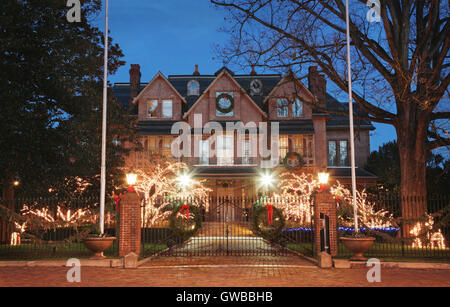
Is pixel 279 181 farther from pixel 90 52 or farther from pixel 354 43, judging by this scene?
pixel 90 52

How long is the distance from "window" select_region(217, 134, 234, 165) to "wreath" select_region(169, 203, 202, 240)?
13484mm

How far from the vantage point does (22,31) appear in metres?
16.8

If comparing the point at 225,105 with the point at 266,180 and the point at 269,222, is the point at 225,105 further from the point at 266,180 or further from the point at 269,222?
the point at 269,222

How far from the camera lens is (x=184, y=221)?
61.6 feet

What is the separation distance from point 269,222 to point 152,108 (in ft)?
67.6

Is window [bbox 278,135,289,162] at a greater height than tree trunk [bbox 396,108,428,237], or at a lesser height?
greater

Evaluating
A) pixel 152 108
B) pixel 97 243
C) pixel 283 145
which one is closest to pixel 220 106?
pixel 152 108

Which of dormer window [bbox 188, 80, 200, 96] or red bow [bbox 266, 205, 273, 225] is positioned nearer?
red bow [bbox 266, 205, 273, 225]

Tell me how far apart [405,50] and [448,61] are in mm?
3490

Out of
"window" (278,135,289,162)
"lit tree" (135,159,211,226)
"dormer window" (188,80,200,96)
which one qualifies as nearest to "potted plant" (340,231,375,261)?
"lit tree" (135,159,211,226)

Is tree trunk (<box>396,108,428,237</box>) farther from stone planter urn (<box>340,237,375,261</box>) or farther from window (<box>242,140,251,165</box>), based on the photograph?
window (<box>242,140,251,165</box>)

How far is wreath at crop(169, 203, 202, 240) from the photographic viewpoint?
1767cm

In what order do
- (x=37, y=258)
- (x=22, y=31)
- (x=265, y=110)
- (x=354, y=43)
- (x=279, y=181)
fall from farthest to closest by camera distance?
(x=265, y=110)
(x=279, y=181)
(x=354, y=43)
(x=22, y=31)
(x=37, y=258)
